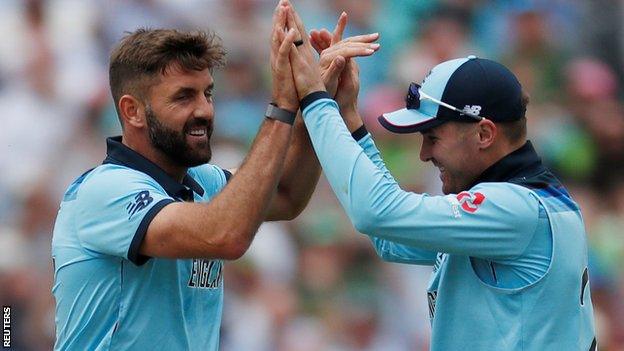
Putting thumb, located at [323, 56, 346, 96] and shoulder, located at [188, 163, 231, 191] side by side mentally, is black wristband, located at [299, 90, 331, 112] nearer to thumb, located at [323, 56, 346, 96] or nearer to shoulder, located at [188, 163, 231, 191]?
thumb, located at [323, 56, 346, 96]

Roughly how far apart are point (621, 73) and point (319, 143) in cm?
498

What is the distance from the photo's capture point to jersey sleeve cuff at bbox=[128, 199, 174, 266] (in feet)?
11.8

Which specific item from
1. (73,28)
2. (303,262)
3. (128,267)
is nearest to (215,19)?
(73,28)

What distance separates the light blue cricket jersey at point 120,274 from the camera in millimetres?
3686

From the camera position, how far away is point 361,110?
25.0 feet

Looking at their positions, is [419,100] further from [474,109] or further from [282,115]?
[282,115]

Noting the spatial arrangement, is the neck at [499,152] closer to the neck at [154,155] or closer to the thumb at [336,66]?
the thumb at [336,66]

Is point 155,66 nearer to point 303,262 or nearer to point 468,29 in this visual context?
point 303,262

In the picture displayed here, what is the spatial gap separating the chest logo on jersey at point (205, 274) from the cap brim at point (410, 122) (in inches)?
31.6

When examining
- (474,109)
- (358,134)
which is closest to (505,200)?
(474,109)

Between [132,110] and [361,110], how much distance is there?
3746 millimetres

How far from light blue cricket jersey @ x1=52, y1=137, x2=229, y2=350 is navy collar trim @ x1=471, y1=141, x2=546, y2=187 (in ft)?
3.52

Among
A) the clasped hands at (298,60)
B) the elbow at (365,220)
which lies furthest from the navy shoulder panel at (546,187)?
the clasped hands at (298,60)

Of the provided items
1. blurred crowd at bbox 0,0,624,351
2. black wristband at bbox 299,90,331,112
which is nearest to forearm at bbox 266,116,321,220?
black wristband at bbox 299,90,331,112
